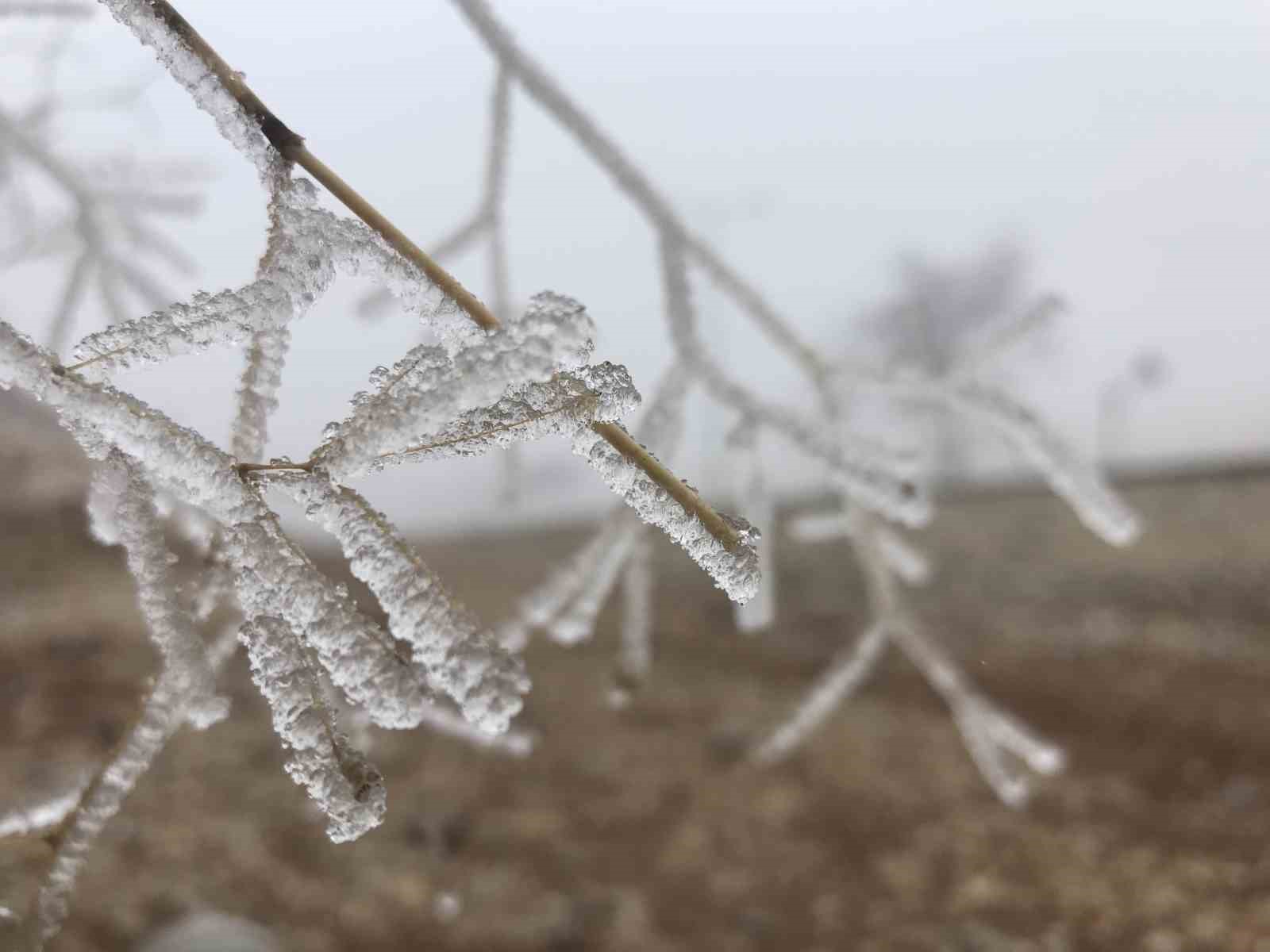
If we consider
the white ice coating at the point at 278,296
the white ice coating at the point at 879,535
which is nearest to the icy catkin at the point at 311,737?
the white ice coating at the point at 278,296

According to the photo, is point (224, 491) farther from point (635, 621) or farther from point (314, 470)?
point (635, 621)

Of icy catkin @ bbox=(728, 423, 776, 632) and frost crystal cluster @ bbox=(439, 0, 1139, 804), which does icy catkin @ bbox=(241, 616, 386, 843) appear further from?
icy catkin @ bbox=(728, 423, 776, 632)

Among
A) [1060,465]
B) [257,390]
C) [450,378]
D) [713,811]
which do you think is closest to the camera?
[450,378]

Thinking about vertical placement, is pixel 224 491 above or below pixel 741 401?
above

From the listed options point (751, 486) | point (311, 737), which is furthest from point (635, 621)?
point (311, 737)

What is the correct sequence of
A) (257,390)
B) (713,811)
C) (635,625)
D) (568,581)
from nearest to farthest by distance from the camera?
1. (257,390)
2. (568,581)
3. (635,625)
4. (713,811)

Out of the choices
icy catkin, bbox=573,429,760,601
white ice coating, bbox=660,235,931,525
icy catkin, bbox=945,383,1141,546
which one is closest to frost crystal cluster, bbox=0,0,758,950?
icy catkin, bbox=573,429,760,601
